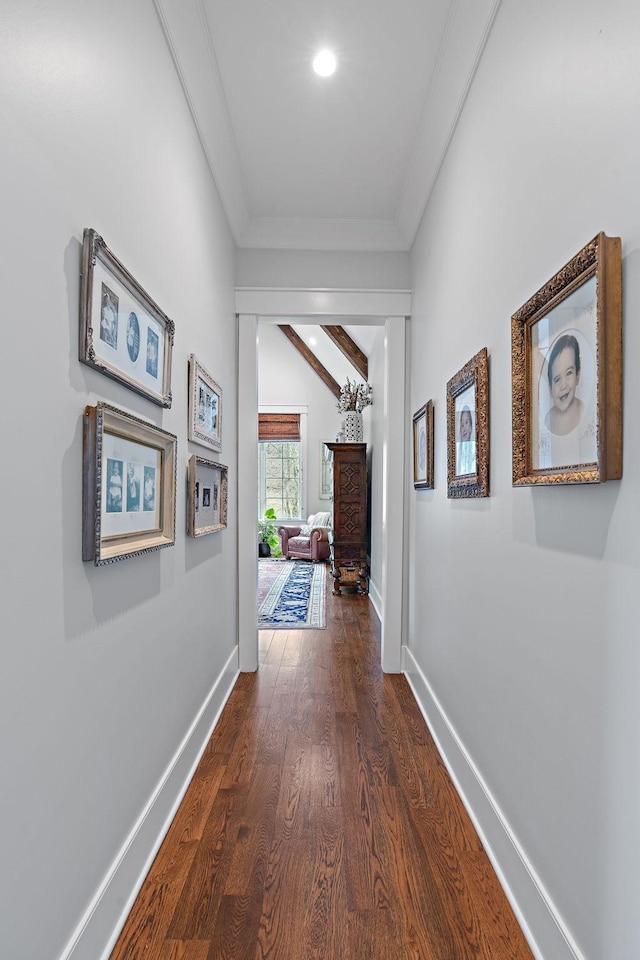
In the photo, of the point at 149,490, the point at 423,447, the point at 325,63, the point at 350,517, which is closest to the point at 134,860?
the point at 149,490

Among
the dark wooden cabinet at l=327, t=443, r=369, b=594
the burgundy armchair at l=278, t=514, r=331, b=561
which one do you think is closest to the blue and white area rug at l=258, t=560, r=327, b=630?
the burgundy armchair at l=278, t=514, r=331, b=561

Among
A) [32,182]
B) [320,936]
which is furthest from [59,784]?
[32,182]

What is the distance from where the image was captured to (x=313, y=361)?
888 cm

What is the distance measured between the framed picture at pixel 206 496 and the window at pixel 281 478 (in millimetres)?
6582

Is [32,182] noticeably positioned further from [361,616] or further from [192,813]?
[361,616]

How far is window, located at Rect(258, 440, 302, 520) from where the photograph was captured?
30.7 feet

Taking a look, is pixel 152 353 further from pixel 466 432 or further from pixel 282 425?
pixel 282 425

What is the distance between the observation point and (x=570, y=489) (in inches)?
45.3

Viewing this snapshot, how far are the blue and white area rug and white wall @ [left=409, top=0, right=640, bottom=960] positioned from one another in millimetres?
2374

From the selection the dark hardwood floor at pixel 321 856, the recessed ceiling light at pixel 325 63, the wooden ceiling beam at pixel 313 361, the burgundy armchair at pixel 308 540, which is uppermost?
the wooden ceiling beam at pixel 313 361

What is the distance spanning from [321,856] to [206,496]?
4.57 ft

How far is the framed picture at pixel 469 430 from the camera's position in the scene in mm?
1750

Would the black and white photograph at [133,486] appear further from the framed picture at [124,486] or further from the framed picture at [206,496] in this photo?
the framed picture at [206,496]

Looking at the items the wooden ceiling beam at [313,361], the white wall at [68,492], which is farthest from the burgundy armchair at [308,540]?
the white wall at [68,492]
